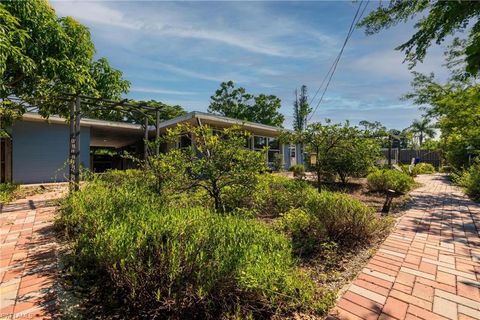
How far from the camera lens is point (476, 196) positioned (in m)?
7.69

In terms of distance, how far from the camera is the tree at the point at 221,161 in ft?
12.8

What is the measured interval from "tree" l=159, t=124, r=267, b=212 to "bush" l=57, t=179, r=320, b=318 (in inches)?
55.1

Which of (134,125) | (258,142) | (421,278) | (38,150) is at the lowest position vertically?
(421,278)

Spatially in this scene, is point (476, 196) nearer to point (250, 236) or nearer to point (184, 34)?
point (250, 236)

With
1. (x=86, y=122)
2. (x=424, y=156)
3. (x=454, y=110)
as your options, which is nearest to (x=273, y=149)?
(x=454, y=110)

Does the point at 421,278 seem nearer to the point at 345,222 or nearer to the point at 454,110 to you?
the point at 345,222

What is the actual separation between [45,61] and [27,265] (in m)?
4.76

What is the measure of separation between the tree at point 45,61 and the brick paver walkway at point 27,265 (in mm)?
2631

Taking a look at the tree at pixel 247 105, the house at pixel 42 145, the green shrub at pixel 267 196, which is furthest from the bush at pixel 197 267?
the tree at pixel 247 105

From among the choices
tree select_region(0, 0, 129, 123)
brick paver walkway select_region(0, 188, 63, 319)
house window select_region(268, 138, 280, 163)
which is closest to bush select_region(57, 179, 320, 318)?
brick paver walkway select_region(0, 188, 63, 319)

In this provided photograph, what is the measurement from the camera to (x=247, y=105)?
29328mm

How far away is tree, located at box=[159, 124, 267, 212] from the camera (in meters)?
3.90

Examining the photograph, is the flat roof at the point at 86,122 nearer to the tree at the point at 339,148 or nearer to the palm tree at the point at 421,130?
the tree at the point at 339,148

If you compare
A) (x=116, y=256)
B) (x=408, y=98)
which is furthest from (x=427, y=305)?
(x=408, y=98)
